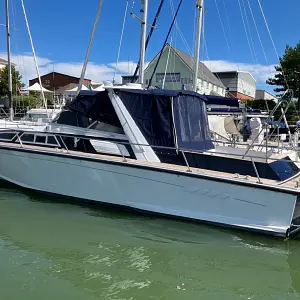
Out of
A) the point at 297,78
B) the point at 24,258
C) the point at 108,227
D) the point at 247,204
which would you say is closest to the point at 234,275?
the point at 247,204

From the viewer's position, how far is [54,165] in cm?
736

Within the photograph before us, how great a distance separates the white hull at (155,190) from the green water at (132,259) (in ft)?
0.88

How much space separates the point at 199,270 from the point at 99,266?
1.37 metres

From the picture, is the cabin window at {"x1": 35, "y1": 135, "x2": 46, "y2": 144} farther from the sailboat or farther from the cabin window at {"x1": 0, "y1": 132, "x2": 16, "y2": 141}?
the cabin window at {"x1": 0, "y1": 132, "x2": 16, "y2": 141}

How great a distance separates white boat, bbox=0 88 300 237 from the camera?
238 inches

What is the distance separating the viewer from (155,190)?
6.60 metres

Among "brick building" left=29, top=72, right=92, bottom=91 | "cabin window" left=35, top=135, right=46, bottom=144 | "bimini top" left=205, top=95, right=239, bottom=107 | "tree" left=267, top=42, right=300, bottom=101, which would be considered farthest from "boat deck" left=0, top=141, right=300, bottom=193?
"brick building" left=29, top=72, right=92, bottom=91

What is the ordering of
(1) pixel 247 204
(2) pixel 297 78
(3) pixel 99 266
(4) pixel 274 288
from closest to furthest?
(4) pixel 274 288, (3) pixel 99 266, (1) pixel 247 204, (2) pixel 297 78

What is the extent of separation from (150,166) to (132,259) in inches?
73.0

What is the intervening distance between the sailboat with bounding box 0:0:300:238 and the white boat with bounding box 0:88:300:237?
2 centimetres

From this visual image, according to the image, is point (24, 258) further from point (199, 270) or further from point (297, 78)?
point (297, 78)

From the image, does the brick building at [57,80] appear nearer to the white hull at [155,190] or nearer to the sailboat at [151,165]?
the sailboat at [151,165]

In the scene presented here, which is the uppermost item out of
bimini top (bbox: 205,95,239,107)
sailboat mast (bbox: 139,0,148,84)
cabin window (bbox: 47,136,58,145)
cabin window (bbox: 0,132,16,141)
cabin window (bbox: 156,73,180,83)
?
cabin window (bbox: 156,73,180,83)

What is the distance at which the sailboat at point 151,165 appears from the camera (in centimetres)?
605
